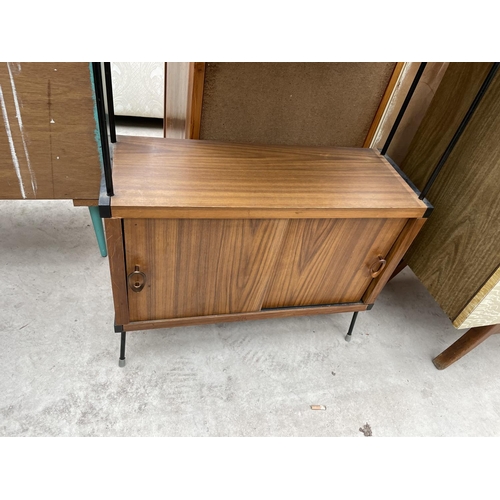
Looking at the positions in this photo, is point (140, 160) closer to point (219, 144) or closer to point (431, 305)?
point (219, 144)

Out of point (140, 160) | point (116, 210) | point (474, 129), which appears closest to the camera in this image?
point (116, 210)

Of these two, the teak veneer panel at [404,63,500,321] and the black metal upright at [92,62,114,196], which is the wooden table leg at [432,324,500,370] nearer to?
the teak veneer panel at [404,63,500,321]

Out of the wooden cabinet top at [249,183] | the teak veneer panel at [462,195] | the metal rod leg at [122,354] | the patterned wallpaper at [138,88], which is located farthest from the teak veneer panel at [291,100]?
the patterned wallpaper at [138,88]

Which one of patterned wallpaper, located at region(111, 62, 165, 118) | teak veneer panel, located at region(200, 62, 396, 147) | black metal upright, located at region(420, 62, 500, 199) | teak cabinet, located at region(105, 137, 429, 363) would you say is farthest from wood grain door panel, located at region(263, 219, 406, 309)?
patterned wallpaper, located at region(111, 62, 165, 118)

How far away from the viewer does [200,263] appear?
0.80 m

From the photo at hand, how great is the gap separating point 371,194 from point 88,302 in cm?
82

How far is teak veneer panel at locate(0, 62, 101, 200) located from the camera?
0.78 m

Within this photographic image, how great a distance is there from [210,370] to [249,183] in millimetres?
527

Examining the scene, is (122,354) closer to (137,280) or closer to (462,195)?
(137,280)

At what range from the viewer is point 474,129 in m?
0.90

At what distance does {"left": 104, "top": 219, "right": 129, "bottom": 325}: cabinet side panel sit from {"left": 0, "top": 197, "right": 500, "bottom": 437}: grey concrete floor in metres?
0.23

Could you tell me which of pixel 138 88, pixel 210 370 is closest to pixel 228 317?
pixel 210 370

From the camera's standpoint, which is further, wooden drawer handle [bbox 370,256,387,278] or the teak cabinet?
wooden drawer handle [bbox 370,256,387,278]
